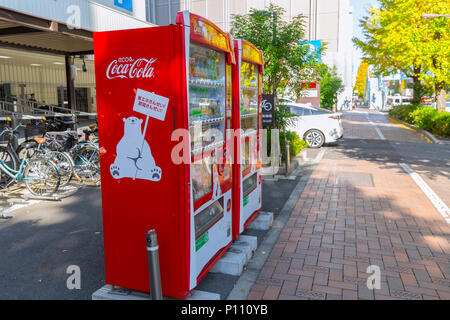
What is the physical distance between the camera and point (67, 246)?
4824 millimetres

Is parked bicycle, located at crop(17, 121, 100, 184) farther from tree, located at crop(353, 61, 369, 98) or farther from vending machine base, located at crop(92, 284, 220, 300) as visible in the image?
tree, located at crop(353, 61, 369, 98)

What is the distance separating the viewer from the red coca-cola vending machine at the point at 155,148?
120 inches

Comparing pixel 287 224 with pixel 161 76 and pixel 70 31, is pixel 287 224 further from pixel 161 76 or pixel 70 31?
pixel 70 31

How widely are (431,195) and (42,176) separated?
748 cm

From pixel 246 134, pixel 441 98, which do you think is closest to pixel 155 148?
pixel 246 134

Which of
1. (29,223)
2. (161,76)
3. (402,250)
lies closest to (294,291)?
(402,250)

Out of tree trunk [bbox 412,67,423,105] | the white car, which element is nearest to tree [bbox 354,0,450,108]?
tree trunk [bbox 412,67,423,105]

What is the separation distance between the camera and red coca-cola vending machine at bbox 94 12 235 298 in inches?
120

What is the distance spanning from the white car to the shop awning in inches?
296

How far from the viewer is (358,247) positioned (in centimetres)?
486

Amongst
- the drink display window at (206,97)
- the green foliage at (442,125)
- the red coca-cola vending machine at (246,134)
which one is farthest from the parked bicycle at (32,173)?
the green foliage at (442,125)

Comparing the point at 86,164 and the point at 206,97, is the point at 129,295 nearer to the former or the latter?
the point at 206,97

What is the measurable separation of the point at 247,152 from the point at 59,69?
26.9m

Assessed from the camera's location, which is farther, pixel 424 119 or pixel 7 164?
pixel 424 119
